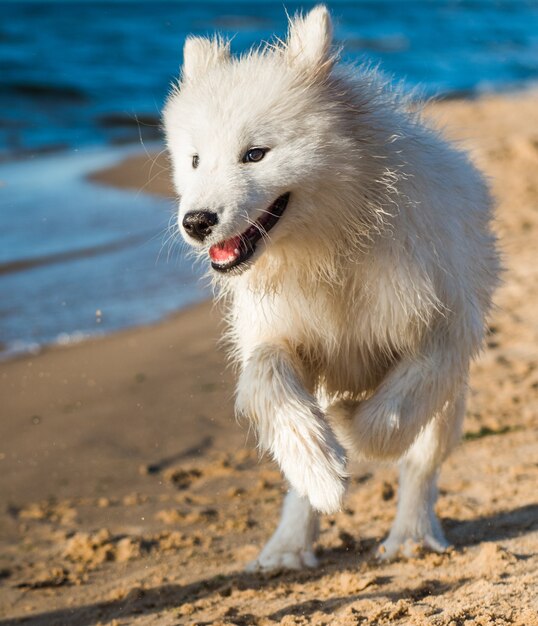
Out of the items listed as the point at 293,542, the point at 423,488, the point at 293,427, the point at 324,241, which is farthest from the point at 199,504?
the point at 324,241

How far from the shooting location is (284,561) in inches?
175

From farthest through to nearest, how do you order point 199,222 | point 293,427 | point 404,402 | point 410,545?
point 410,545
point 404,402
point 293,427
point 199,222

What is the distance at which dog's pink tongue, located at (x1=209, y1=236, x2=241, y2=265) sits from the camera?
11.6ft

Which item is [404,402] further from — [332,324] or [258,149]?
[258,149]

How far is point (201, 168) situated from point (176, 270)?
5.89 metres

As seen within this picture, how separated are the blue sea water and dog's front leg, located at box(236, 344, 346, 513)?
4.46ft

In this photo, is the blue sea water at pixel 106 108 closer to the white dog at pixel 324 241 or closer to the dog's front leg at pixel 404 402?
the white dog at pixel 324 241

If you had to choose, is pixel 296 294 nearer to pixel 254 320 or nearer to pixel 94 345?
pixel 254 320

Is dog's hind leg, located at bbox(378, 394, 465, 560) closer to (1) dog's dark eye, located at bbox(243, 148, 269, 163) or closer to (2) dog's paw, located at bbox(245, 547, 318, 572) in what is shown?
(2) dog's paw, located at bbox(245, 547, 318, 572)

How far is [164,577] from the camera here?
4.43 metres

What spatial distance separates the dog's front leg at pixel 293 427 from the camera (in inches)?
144

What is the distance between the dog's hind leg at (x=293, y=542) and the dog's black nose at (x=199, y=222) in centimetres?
159

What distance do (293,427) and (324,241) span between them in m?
0.68

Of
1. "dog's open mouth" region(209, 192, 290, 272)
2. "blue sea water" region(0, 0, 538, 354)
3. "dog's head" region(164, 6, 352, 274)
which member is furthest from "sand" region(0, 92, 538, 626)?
"dog's head" region(164, 6, 352, 274)
